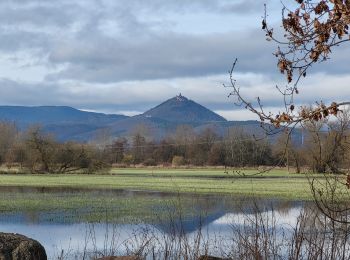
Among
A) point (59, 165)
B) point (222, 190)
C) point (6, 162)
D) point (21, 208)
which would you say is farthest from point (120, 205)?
point (6, 162)

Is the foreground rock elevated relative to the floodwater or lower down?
elevated

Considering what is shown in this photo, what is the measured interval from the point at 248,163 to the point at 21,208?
16.0m

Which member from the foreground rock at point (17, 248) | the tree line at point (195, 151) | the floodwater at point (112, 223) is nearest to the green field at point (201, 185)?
the floodwater at point (112, 223)

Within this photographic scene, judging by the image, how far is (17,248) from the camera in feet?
30.0

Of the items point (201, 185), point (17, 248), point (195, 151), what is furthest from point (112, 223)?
point (195, 151)

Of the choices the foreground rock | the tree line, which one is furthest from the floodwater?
the foreground rock

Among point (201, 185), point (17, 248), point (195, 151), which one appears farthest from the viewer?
point (195, 151)

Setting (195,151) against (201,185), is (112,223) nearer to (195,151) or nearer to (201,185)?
(201,185)

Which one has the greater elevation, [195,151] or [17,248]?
[195,151]

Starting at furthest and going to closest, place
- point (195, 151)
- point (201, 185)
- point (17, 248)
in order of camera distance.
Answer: point (195, 151)
point (201, 185)
point (17, 248)

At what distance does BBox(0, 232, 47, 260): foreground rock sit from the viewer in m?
9.01

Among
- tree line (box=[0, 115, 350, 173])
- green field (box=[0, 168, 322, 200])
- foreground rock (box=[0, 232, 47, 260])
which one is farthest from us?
green field (box=[0, 168, 322, 200])

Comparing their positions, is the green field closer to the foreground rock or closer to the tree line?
the tree line

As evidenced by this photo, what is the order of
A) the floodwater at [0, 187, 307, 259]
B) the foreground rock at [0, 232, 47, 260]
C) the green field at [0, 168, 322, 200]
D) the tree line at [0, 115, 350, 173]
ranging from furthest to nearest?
the green field at [0, 168, 322, 200] → the floodwater at [0, 187, 307, 259] → the foreground rock at [0, 232, 47, 260] → the tree line at [0, 115, 350, 173]
